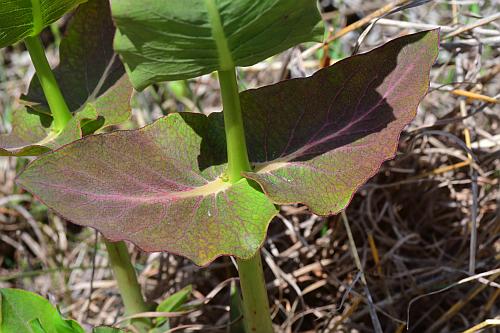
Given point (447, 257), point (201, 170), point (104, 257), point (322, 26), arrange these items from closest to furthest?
point (322, 26), point (201, 170), point (447, 257), point (104, 257)

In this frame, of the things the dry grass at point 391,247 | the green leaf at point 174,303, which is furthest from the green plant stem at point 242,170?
the dry grass at point 391,247

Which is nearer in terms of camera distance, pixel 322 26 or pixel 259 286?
pixel 322 26

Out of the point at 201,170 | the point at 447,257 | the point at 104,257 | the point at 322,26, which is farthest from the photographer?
the point at 104,257

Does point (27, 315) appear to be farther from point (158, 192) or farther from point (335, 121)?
point (335, 121)

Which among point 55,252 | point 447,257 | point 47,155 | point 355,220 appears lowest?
point 447,257

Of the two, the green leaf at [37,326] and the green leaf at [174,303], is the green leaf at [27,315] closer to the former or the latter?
the green leaf at [37,326]

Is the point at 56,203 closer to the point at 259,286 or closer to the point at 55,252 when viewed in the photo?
the point at 259,286

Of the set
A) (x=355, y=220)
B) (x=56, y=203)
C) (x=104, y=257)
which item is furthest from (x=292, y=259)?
(x=56, y=203)
